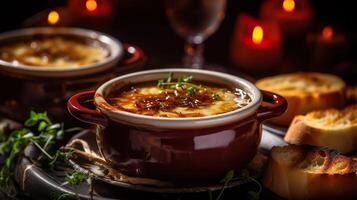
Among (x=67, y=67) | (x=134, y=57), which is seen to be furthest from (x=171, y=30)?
(x=67, y=67)

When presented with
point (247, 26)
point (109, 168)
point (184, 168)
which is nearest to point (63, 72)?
point (109, 168)

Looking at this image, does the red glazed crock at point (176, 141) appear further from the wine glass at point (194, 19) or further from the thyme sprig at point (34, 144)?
the wine glass at point (194, 19)

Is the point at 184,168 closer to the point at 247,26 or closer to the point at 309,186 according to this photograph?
the point at 309,186

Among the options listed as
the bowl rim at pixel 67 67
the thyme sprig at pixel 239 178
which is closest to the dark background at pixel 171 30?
the bowl rim at pixel 67 67

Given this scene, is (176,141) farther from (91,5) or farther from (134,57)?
(91,5)

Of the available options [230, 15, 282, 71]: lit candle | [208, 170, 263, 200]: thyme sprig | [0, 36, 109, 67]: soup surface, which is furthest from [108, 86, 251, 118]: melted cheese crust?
[230, 15, 282, 71]: lit candle
